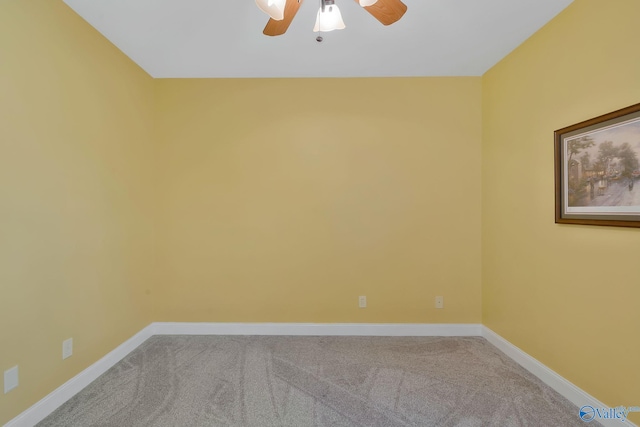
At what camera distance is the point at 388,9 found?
1368mm

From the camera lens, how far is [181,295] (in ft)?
9.07

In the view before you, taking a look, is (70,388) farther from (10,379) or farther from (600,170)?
(600,170)

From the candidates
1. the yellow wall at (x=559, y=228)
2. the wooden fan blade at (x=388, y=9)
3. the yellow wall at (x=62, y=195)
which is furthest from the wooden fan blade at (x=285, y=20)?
the yellow wall at (x=559, y=228)

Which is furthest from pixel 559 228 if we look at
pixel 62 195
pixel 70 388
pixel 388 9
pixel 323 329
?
pixel 70 388

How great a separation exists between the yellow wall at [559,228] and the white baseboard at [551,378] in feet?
0.15

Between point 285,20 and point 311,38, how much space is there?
30.4 inches

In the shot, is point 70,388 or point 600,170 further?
point 70,388

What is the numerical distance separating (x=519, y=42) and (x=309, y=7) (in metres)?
1.77

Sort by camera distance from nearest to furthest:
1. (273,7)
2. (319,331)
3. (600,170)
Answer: (273,7) < (600,170) < (319,331)

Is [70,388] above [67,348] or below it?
below

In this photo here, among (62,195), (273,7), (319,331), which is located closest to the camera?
(273,7)

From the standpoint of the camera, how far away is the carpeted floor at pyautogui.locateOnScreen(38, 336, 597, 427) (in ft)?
5.33

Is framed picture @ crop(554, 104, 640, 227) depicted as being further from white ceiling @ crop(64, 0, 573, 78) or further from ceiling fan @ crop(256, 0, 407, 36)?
ceiling fan @ crop(256, 0, 407, 36)

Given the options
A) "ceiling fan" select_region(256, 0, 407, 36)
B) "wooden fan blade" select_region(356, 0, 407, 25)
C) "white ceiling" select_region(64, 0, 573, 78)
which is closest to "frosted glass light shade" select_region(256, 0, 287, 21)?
"ceiling fan" select_region(256, 0, 407, 36)
